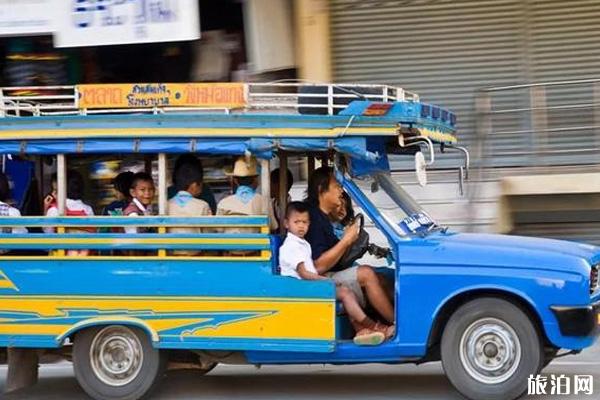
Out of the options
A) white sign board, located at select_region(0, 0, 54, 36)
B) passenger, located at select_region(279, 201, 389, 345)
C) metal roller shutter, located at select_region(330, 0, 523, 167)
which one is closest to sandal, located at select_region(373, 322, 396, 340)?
passenger, located at select_region(279, 201, 389, 345)

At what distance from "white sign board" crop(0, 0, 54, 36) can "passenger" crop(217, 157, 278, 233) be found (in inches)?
217

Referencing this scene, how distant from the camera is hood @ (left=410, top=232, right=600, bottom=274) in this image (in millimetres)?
6539

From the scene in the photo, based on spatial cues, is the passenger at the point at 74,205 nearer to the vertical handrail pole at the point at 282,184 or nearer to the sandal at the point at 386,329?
the vertical handrail pole at the point at 282,184

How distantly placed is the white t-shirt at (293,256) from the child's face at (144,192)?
1109mm

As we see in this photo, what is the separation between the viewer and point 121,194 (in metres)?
7.50

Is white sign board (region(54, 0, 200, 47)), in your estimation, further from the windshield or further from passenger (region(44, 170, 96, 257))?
the windshield

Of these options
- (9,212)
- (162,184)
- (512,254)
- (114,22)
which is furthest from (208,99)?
(114,22)

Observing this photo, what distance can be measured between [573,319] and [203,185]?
284cm

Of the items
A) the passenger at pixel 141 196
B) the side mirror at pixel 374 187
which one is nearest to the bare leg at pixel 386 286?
the side mirror at pixel 374 187

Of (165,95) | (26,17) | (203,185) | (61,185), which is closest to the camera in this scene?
(165,95)

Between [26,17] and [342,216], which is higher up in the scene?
[26,17]

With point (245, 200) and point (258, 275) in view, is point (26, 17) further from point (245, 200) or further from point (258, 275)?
point (258, 275)

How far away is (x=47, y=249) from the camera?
7098 mm

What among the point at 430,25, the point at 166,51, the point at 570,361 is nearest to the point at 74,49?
the point at 166,51
